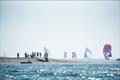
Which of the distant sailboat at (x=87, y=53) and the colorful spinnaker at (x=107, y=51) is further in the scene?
the distant sailboat at (x=87, y=53)

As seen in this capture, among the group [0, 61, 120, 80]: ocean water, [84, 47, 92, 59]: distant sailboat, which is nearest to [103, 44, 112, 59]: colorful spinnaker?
[84, 47, 92, 59]: distant sailboat

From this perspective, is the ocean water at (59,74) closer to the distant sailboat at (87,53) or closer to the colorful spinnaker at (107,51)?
the colorful spinnaker at (107,51)

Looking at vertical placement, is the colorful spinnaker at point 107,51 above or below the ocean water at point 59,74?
above

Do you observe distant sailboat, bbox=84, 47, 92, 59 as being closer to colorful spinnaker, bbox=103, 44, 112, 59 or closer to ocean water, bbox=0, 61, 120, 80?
colorful spinnaker, bbox=103, 44, 112, 59

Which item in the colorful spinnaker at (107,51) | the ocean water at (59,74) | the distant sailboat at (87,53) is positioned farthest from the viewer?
the distant sailboat at (87,53)

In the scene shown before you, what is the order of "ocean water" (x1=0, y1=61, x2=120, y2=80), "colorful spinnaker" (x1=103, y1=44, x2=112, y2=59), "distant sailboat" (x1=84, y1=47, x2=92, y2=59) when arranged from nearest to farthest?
"ocean water" (x1=0, y1=61, x2=120, y2=80), "colorful spinnaker" (x1=103, y1=44, x2=112, y2=59), "distant sailboat" (x1=84, y1=47, x2=92, y2=59)

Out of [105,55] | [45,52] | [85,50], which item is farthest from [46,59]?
[105,55]

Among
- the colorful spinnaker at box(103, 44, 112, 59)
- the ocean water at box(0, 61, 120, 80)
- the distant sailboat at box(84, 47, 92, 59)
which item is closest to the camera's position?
the ocean water at box(0, 61, 120, 80)

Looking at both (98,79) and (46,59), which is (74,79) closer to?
(98,79)

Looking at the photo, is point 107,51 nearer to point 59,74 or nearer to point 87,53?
point 87,53

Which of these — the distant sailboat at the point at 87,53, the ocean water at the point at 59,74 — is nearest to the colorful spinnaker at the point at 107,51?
the distant sailboat at the point at 87,53

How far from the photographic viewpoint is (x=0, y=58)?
541ft

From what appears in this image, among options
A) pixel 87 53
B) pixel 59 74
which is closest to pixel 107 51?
pixel 87 53

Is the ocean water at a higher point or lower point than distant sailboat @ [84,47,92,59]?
lower
